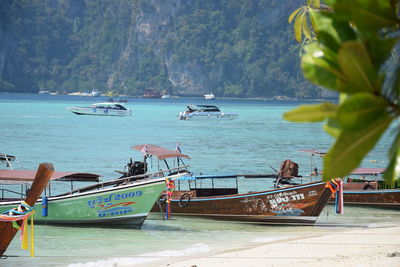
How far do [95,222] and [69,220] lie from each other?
565mm

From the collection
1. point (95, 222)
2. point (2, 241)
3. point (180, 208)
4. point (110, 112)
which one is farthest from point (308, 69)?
point (110, 112)

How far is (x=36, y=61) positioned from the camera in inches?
7643

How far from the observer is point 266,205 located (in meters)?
15.0

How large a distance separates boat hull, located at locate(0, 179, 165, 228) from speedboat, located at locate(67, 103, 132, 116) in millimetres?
73429

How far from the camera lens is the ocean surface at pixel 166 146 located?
1221 cm

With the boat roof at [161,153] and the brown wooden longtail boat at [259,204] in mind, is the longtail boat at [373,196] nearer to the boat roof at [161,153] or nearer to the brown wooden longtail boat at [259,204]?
the brown wooden longtail boat at [259,204]

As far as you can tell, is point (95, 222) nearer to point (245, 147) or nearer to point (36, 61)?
point (245, 147)

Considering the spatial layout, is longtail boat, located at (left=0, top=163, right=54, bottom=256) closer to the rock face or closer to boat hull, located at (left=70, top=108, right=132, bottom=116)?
boat hull, located at (left=70, top=108, right=132, bottom=116)

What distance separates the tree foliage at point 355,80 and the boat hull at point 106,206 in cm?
1184

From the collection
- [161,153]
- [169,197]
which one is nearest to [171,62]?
[161,153]

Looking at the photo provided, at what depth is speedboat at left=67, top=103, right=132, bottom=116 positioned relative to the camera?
8819 centimetres

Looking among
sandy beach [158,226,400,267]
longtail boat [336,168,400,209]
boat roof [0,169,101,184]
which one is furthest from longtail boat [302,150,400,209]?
boat roof [0,169,101,184]

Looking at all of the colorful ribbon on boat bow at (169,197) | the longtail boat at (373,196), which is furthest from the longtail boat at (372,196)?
the colorful ribbon on boat bow at (169,197)

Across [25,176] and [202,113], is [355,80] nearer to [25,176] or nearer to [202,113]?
[25,176]
